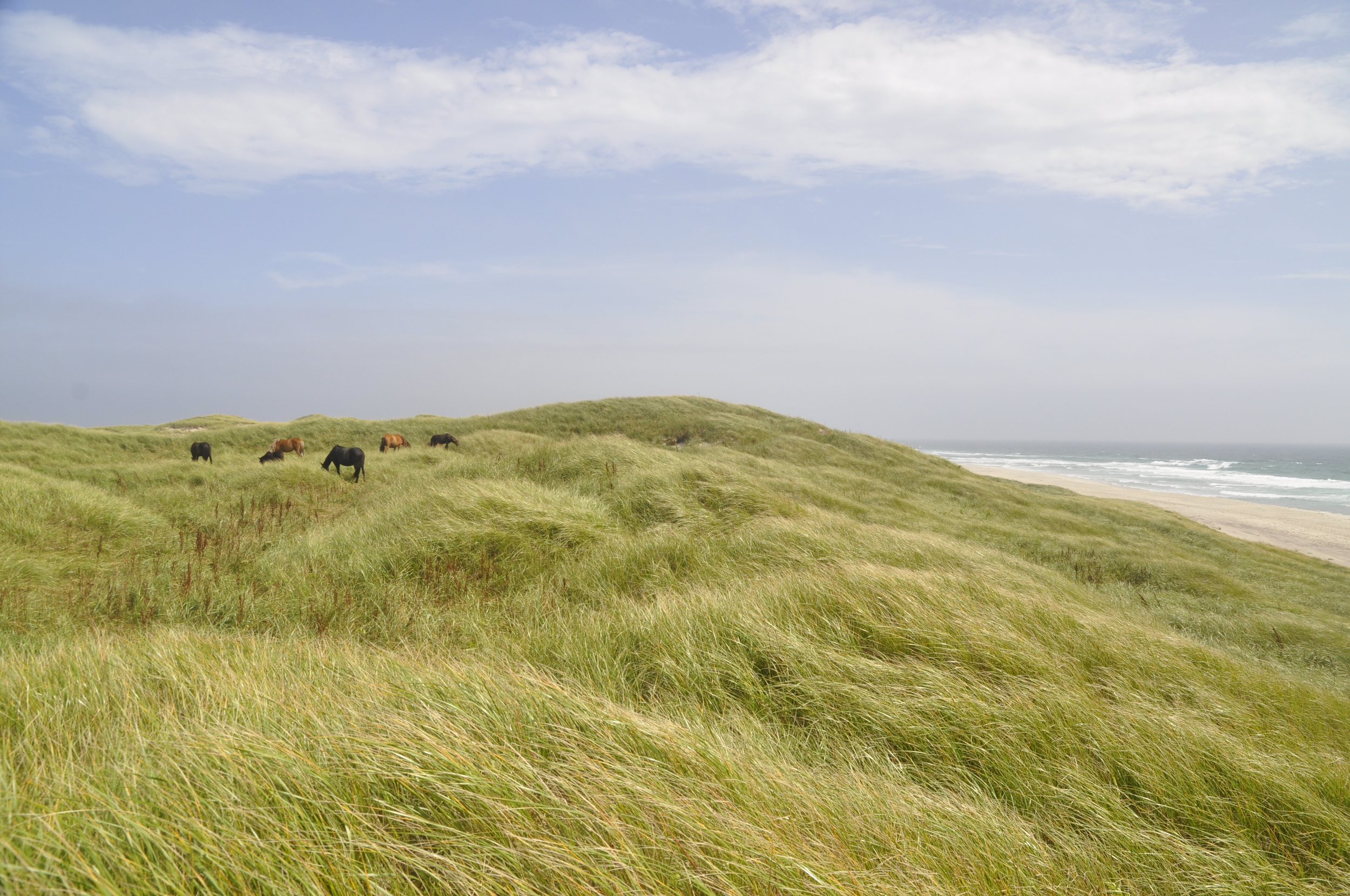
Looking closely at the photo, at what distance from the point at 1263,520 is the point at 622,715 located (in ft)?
177

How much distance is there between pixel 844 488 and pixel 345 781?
18.5 meters

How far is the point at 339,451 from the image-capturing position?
1611 centimetres

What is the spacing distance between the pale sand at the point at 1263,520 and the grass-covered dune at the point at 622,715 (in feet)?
82.0

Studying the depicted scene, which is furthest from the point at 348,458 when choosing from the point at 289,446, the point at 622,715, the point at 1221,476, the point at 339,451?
the point at 1221,476

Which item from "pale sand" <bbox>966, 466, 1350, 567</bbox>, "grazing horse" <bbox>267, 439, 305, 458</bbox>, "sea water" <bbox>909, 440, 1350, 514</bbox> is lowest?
"pale sand" <bbox>966, 466, 1350, 567</bbox>

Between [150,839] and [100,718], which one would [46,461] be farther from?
[150,839]

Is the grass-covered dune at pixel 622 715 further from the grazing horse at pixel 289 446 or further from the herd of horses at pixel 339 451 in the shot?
the grazing horse at pixel 289 446

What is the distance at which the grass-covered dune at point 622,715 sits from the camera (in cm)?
194

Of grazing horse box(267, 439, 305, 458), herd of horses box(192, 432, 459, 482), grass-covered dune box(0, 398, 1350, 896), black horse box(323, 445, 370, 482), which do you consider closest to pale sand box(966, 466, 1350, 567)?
grass-covered dune box(0, 398, 1350, 896)

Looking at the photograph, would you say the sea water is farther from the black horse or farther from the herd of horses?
the black horse

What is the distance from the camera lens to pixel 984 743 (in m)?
3.39

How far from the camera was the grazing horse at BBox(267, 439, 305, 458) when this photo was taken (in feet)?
65.6

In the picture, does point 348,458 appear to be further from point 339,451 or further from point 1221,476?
point 1221,476

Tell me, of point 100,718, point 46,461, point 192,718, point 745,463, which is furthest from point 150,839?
Answer: point 46,461
